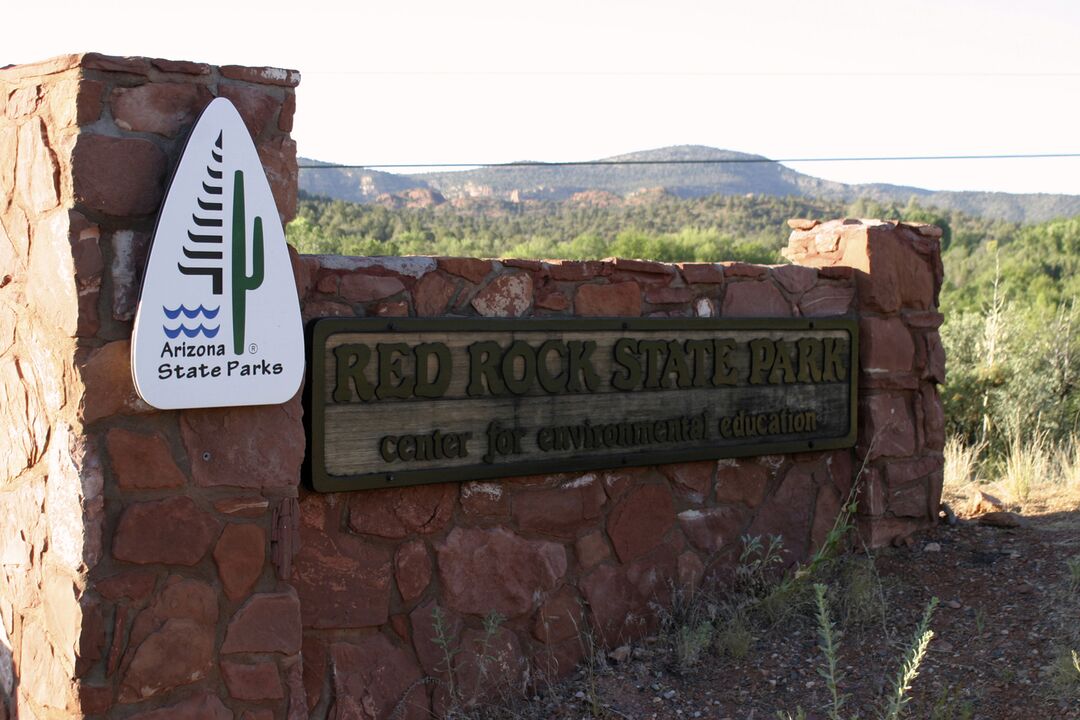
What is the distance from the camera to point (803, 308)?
18.1 feet

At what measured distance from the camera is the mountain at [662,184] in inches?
1491

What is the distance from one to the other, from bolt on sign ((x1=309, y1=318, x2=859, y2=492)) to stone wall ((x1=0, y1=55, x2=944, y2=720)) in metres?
0.10

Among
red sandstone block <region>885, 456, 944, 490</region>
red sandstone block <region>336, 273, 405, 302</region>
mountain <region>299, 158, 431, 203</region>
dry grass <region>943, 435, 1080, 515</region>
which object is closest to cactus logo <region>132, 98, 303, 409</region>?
red sandstone block <region>336, 273, 405, 302</region>

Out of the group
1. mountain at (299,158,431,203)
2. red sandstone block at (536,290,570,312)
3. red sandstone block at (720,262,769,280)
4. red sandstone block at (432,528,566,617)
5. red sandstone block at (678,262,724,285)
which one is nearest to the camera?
red sandstone block at (432,528,566,617)

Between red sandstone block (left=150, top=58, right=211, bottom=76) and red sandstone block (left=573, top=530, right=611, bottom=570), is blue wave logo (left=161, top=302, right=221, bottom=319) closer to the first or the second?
red sandstone block (left=150, top=58, right=211, bottom=76)

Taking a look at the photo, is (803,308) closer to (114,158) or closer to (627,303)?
(627,303)

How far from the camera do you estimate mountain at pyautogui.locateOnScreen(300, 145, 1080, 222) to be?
37875mm

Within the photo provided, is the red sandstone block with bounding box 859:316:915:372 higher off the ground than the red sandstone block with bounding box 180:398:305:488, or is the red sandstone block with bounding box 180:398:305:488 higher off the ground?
the red sandstone block with bounding box 859:316:915:372

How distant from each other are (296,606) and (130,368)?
92 centimetres

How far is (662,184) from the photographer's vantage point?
43000 mm

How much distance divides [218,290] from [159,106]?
21.6 inches

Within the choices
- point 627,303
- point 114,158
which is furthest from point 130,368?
point 627,303

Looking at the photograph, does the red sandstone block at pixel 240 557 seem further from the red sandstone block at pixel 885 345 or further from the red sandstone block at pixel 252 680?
the red sandstone block at pixel 885 345

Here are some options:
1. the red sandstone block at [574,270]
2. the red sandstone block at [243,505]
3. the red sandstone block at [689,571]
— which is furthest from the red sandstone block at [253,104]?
the red sandstone block at [689,571]
